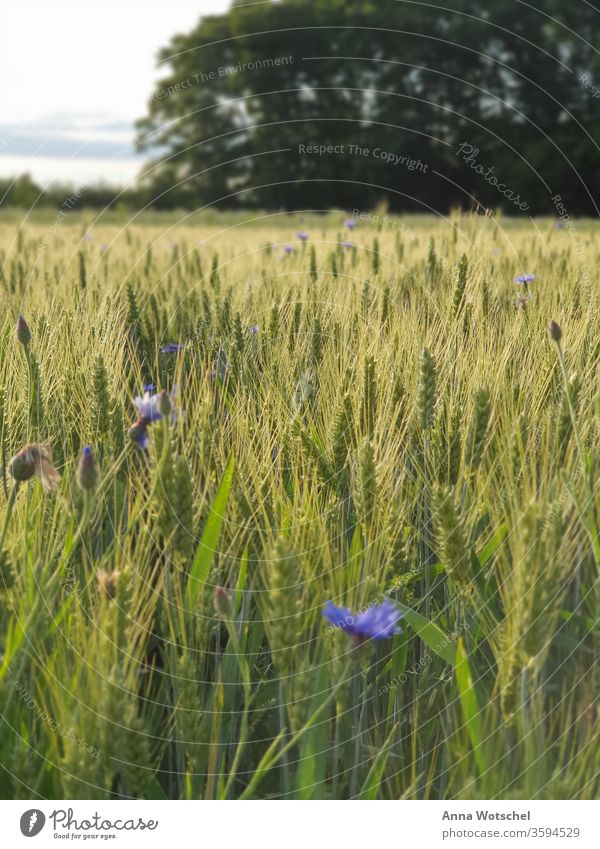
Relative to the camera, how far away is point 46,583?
1.17 metres

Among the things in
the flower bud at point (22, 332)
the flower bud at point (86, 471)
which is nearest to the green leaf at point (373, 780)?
the flower bud at point (86, 471)

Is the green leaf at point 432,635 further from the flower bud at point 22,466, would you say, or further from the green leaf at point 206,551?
the flower bud at point 22,466

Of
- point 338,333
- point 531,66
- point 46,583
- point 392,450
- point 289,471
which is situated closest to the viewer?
point 46,583

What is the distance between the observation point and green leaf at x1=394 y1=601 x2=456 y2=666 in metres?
1.18

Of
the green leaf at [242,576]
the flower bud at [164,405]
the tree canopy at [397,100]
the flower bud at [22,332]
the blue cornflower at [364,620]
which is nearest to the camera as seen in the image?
the blue cornflower at [364,620]

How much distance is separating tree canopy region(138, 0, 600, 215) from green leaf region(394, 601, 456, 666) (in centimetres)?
1212

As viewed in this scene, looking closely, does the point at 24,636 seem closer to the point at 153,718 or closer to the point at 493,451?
the point at 153,718

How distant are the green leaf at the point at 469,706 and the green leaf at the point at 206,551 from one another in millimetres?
356

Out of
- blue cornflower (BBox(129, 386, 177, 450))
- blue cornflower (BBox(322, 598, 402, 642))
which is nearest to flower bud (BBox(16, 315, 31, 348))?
blue cornflower (BBox(129, 386, 177, 450))

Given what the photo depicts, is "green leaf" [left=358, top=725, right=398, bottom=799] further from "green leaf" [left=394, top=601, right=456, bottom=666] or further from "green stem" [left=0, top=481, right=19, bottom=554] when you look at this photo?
"green stem" [left=0, top=481, right=19, bottom=554]

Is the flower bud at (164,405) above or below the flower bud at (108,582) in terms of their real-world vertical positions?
above

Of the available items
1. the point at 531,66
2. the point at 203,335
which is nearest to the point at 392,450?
the point at 203,335

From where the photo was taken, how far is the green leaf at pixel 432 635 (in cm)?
118
